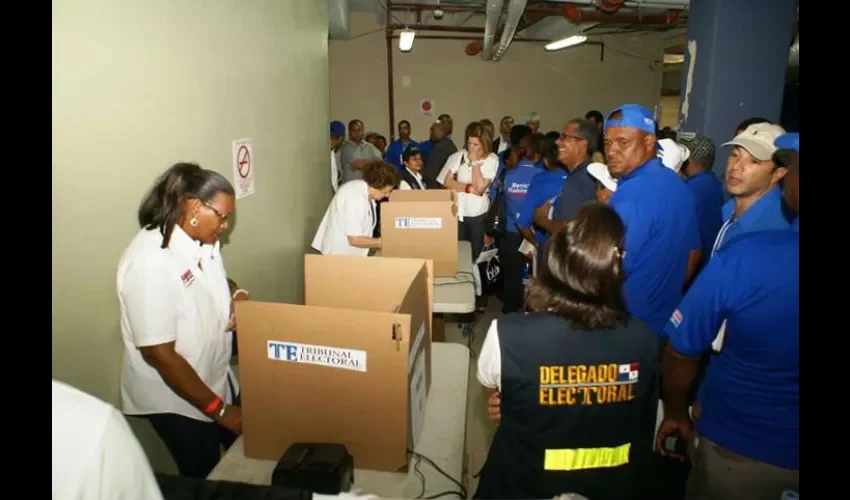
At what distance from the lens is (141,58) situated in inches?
61.9

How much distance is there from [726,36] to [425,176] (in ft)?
9.47

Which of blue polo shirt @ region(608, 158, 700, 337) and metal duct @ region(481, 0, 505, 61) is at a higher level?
metal duct @ region(481, 0, 505, 61)

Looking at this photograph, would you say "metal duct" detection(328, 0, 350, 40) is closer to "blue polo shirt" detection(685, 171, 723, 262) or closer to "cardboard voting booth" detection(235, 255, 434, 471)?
"blue polo shirt" detection(685, 171, 723, 262)

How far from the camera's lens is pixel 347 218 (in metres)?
3.00

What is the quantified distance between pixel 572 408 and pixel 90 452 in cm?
96

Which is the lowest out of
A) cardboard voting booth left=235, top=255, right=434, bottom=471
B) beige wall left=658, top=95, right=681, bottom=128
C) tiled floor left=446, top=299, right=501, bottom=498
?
tiled floor left=446, top=299, right=501, bottom=498

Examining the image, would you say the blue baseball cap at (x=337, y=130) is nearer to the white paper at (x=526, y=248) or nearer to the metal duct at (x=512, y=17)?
the metal duct at (x=512, y=17)

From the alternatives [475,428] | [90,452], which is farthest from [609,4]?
[90,452]

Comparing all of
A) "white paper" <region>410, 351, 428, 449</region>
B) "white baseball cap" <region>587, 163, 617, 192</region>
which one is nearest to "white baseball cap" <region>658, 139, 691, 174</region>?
"white baseball cap" <region>587, 163, 617, 192</region>

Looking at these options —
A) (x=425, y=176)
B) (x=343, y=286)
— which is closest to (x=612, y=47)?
(x=425, y=176)

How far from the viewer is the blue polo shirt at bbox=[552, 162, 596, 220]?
2770mm

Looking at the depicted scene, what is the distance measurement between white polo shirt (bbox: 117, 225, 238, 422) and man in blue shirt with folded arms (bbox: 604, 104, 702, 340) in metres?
1.50
